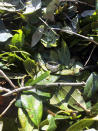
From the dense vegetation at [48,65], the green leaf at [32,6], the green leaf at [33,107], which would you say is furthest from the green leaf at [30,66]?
the green leaf at [32,6]

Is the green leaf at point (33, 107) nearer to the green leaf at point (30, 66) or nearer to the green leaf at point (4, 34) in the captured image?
the green leaf at point (30, 66)

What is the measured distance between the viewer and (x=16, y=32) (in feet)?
3.03

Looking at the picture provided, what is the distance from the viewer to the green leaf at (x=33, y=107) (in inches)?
29.4

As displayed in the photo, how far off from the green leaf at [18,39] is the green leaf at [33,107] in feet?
0.76

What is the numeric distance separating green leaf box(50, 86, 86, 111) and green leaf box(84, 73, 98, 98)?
0.10ft

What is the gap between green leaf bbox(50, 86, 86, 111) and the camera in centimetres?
78

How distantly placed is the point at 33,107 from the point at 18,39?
0.97 ft

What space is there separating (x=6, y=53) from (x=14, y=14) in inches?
7.9

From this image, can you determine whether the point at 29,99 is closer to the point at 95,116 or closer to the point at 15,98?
the point at 15,98

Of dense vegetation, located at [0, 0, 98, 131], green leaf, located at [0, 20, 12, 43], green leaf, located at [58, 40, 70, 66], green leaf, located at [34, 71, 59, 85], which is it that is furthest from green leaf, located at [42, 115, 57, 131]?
green leaf, located at [0, 20, 12, 43]

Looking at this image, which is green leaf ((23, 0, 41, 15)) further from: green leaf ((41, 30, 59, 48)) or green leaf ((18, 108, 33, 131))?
green leaf ((18, 108, 33, 131))

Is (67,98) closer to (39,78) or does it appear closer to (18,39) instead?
(39,78)

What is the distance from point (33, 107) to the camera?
76cm

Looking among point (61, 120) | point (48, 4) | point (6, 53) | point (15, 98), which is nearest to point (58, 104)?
point (61, 120)
